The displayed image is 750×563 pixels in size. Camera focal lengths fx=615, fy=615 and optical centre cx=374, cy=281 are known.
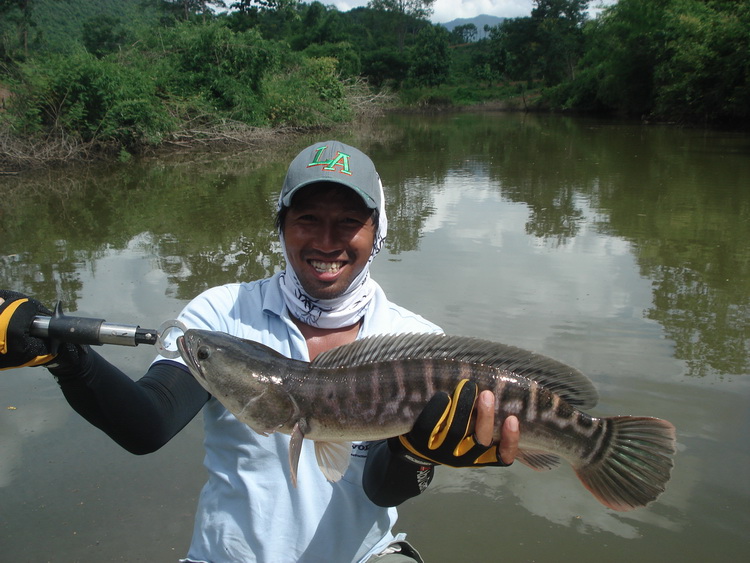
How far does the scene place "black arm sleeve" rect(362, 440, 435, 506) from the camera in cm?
216

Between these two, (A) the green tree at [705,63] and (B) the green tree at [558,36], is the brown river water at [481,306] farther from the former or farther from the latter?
(B) the green tree at [558,36]

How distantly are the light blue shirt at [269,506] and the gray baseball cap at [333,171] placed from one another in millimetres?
588

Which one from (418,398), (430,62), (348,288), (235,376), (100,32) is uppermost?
(100,32)

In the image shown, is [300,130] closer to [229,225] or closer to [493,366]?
[229,225]

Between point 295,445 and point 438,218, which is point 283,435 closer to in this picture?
point 295,445

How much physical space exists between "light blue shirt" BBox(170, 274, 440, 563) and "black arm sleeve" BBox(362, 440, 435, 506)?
114 millimetres

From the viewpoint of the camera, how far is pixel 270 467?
2205 mm

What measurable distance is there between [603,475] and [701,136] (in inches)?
1122

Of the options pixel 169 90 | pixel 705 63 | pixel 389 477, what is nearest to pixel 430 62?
pixel 705 63

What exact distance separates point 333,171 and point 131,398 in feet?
3.53

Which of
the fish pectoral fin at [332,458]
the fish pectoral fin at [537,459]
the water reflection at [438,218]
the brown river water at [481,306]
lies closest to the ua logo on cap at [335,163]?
the fish pectoral fin at [332,458]

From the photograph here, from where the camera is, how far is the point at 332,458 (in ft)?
6.92

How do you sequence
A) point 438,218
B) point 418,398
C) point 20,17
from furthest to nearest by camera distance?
point 20,17 < point 438,218 < point 418,398

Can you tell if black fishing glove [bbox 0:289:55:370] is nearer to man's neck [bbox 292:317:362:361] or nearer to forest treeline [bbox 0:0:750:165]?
man's neck [bbox 292:317:362:361]
